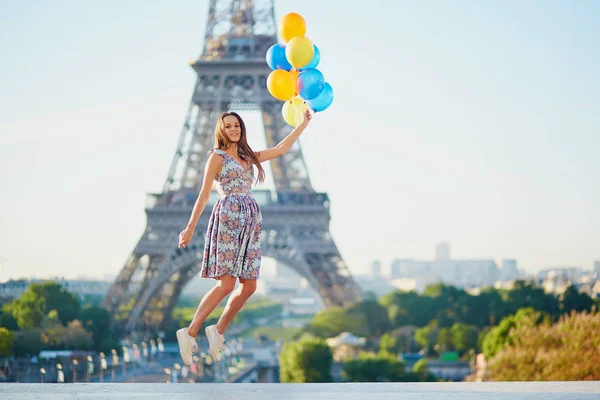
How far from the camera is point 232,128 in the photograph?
6895 millimetres

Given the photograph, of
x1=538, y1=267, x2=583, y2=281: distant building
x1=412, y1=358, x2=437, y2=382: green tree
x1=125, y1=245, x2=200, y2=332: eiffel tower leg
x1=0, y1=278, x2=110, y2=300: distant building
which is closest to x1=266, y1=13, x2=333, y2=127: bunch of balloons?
x1=0, y1=278, x2=110, y2=300: distant building

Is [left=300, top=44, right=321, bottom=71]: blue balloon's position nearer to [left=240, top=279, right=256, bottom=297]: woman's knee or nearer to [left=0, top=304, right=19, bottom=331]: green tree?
[left=240, top=279, right=256, bottom=297]: woman's knee

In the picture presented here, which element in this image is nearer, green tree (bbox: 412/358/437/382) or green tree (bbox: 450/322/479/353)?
green tree (bbox: 412/358/437/382)

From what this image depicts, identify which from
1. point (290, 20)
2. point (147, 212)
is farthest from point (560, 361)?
point (147, 212)

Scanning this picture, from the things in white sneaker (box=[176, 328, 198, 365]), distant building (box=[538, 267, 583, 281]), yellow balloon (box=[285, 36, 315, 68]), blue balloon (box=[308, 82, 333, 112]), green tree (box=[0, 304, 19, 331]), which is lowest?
white sneaker (box=[176, 328, 198, 365])

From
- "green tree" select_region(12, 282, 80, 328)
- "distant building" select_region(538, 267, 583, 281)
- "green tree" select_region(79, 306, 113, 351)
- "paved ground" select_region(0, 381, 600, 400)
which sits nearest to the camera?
"paved ground" select_region(0, 381, 600, 400)

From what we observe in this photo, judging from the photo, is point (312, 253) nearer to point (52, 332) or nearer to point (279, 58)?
point (52, 332)

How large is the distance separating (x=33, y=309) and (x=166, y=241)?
30.3 ft

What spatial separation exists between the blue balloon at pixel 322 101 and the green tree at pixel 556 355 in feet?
23.3

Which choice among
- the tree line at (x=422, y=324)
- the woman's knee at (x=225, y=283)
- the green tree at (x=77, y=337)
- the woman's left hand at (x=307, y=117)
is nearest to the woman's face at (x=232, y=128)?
the woman's left hand at (x=307, y=117)

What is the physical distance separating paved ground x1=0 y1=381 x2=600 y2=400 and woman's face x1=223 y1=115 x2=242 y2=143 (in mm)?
1795

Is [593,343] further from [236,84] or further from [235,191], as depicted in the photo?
[236,84]

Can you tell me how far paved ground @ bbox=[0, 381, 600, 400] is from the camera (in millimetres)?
6148

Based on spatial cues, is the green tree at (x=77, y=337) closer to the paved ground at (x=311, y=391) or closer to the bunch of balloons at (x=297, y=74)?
the bunch of balloons at (x=297, y=74)
